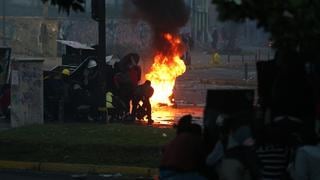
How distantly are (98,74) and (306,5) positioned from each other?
10354mm

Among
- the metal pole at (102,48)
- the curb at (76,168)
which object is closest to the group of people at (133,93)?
the metal pole at (102,48)

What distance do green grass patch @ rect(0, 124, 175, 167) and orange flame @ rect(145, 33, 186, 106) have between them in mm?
4649

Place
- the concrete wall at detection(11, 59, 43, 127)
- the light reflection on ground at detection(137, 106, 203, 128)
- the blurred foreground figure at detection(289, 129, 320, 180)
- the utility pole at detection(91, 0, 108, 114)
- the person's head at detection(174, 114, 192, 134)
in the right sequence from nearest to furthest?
the blurred foreground figure at detection(289, 129, 320, 180)
the person's head at detection(174, 114, 192, 134)
the utility pole at detection(91, 0, 108, 114)
the concrete wall at detection(11, 59, 43, 127)
the light reflection on ground at detection(137, 106, 203, 128)

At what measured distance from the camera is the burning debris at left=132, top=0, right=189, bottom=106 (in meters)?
16.9

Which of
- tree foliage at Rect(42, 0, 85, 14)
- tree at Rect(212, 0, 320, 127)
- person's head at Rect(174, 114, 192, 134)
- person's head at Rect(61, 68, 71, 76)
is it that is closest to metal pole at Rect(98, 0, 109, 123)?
person's head at Rect(61, 68, 71, 76)

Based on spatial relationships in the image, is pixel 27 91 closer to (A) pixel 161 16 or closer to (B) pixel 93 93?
(B) pixel 93 93

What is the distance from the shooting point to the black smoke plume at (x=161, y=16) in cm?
1622

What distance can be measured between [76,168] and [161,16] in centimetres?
740

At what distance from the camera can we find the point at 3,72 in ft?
48.8

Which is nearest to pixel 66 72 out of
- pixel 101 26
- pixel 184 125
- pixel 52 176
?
pixel 101 26

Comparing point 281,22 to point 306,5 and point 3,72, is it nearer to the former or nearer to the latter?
point 306,5

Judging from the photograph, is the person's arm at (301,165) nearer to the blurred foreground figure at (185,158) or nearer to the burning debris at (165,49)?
the blurred foreground figure at (185,158)

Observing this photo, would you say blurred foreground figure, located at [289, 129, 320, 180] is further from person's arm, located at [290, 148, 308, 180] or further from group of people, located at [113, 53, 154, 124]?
Result: group of people, located at [113, 53, 154, 124]

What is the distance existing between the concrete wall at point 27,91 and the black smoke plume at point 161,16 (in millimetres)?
3833
